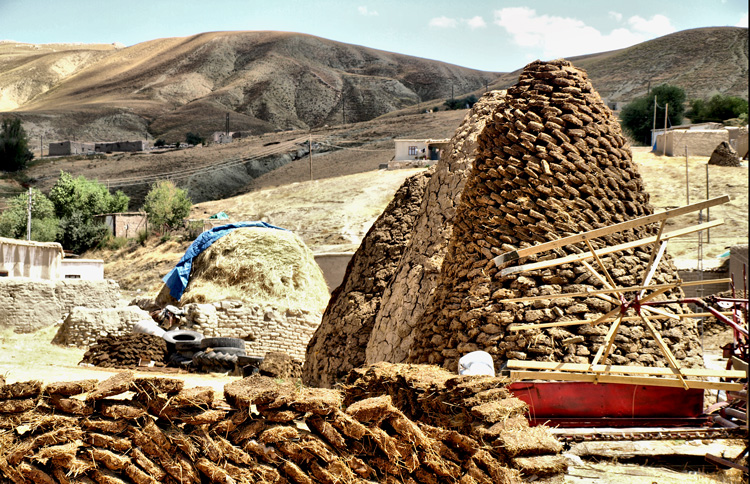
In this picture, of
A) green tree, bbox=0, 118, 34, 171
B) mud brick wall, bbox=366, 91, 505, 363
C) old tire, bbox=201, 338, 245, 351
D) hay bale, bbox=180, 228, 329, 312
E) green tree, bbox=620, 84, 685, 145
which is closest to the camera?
mud brick wall, bbox=366, 91, 505, 363

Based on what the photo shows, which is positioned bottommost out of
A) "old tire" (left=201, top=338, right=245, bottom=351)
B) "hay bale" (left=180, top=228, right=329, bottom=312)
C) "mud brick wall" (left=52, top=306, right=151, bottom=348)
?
"old tire" (left=201, top=338, right=245, bottom=351)

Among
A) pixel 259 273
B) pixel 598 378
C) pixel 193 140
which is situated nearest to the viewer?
pixel 598 378

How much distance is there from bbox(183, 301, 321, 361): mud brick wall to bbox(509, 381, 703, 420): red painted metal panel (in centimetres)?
1368

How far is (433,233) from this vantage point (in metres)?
6.66

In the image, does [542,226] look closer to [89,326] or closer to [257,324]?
[89,326]

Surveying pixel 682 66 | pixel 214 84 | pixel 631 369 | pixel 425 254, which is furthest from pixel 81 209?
pixel 214 84

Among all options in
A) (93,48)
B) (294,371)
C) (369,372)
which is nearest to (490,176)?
(369,372)

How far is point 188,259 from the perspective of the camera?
71.5ft

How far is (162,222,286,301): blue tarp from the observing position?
21000 millimetres

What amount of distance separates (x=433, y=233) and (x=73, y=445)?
377cm

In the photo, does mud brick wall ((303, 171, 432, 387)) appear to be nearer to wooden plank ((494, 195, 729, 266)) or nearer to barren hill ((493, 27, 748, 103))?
wooden plank ((494, 195, 729, 266))

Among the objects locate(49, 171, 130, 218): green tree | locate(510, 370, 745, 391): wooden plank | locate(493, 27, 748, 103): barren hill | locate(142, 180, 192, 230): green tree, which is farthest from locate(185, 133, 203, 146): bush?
locate(510, 370, 745, 391): wooden plank

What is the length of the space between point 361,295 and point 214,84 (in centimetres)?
11469

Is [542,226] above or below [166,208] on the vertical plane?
above
